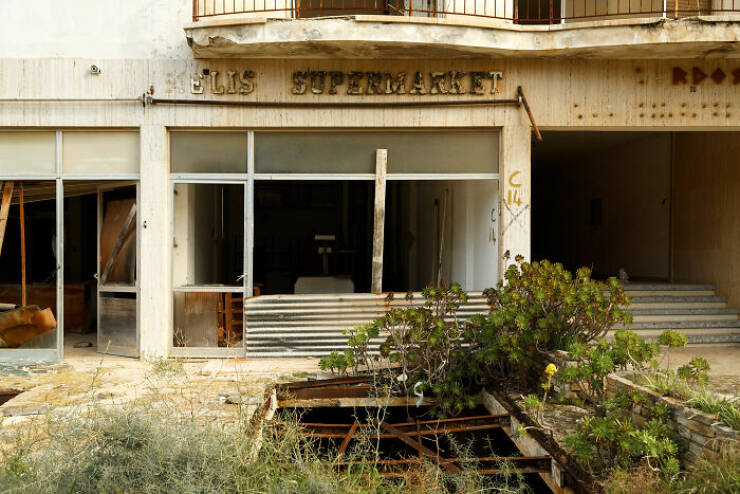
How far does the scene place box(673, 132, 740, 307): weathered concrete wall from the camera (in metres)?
9.00

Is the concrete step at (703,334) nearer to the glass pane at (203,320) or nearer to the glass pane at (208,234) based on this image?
the glass pane at (203,320)

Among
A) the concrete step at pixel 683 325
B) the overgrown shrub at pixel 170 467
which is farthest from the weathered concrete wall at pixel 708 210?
the overgrown shrub at pixel 170 467

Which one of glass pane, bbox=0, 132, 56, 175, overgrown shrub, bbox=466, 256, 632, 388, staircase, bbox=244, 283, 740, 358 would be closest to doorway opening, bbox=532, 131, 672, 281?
staircase, bbox=244, 283, 740, 358

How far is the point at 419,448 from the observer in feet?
16.1

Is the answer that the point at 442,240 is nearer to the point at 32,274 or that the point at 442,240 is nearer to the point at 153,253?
the point at 153,253

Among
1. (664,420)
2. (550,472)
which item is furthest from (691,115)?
(550,472)

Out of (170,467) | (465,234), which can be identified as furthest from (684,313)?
(170,467)

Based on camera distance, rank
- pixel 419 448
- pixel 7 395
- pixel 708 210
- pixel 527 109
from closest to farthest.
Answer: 1. pixel 419 448
2. pixel 7 395
3. pixel 527 109
4. pixel 708 210

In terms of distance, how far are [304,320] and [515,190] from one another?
3457 mm

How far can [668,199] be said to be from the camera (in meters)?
10.7

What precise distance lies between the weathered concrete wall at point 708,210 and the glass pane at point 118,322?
9022 millimetres

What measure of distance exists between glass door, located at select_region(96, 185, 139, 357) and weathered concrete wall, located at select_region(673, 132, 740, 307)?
897cm

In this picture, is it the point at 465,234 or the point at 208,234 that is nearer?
the point at 208,234

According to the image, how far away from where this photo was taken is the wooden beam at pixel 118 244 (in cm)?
823
